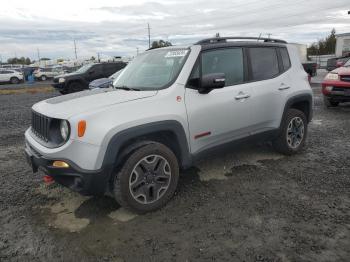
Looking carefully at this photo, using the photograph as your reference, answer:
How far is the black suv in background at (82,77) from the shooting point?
16.6 m

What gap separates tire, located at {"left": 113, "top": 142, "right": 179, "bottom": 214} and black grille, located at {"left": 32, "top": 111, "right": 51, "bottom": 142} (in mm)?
887

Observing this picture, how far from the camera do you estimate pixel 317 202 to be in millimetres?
3779

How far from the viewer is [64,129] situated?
3281mm

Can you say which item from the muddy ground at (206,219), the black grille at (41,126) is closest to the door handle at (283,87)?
the muddy ground at (206,219)

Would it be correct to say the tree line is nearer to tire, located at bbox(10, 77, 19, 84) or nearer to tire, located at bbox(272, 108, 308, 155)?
tire, located at bbox(10, 77, 19, 84)

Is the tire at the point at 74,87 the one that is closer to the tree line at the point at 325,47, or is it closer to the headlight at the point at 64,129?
the headlight at the point at 64,129

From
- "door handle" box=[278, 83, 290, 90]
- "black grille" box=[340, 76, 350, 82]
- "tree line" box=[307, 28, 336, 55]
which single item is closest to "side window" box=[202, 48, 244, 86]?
"door handle" box=[278, 83, 290, 90]

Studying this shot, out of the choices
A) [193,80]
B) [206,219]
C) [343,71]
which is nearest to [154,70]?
[193,80]

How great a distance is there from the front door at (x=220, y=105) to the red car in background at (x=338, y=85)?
5.85 meters

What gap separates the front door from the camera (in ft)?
12.7

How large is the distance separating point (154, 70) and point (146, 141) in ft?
3.81

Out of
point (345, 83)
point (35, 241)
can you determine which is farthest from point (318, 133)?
point (35, 241)

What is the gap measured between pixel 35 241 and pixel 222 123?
2450 mm

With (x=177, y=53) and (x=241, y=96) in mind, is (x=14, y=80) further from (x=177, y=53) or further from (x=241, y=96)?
(x=241, y=96)
